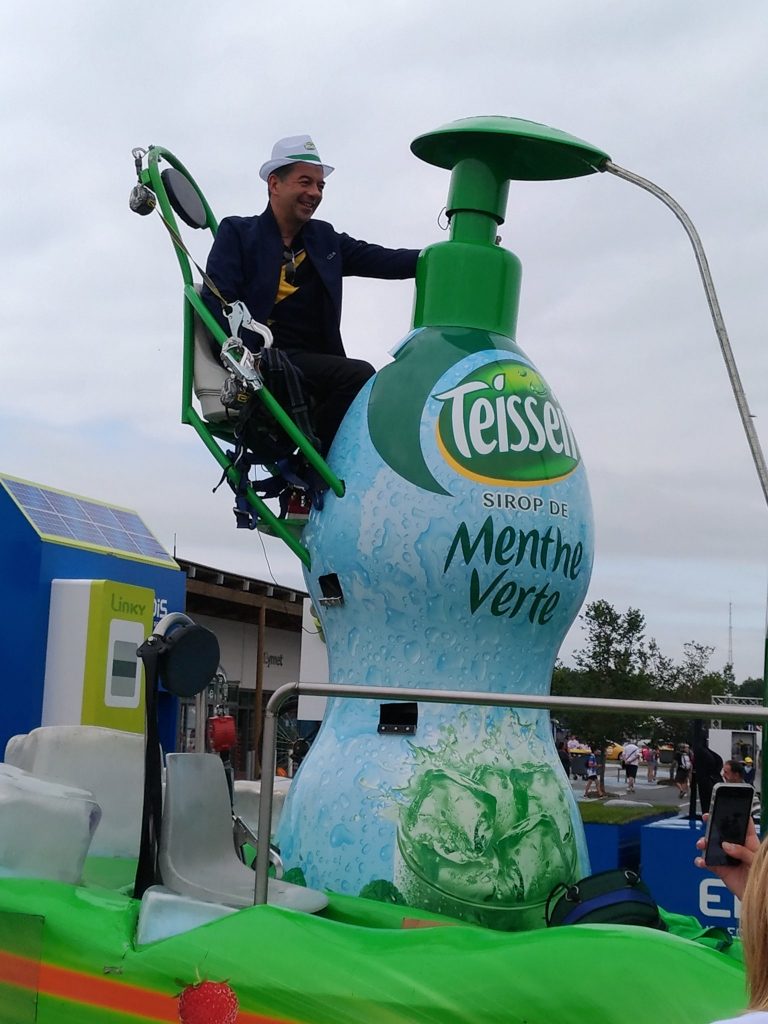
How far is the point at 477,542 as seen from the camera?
13.4 ft

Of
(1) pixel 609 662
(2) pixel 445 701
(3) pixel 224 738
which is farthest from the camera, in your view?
(1) pixel 609 662

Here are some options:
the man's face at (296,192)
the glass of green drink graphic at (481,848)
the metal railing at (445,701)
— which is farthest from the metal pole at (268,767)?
the man's face at (296,192)

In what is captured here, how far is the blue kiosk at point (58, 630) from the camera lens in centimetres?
595

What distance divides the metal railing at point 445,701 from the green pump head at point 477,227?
2.11 meters

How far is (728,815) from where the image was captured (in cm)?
234

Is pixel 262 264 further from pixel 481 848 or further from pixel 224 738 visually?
pixel 481 848

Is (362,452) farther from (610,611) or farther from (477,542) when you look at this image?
(610,611)

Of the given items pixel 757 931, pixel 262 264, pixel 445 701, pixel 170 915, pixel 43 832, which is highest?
pixel 262 264

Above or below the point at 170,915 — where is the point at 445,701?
above

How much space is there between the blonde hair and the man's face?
11.7ft

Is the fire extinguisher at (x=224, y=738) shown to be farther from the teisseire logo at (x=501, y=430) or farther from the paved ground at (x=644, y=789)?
the paved ground at (x=644, y=789)

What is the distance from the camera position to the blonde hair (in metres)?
1.45

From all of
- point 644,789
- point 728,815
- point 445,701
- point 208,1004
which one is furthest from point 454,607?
point 644,789

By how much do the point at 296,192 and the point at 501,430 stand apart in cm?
122
